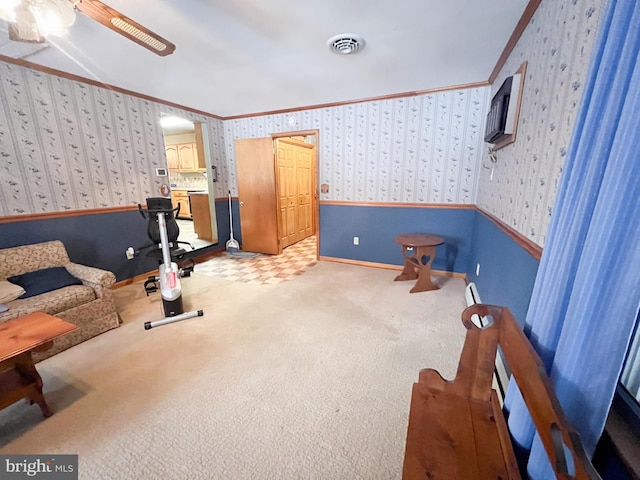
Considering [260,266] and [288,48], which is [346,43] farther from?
[260,266]

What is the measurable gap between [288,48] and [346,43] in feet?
1.57

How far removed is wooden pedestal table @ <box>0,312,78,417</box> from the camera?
1.31 m

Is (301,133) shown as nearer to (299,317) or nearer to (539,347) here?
(299,317)

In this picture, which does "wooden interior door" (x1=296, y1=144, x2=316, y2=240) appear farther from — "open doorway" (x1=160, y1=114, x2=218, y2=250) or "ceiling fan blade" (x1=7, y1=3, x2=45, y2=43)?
"ceiling fan blade" (x1=7, y1=3, x2=45, y2=43)

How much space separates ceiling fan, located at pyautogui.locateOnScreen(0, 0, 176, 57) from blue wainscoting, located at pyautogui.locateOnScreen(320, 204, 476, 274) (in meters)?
2.97

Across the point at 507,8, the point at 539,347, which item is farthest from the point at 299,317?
the point at 507,8

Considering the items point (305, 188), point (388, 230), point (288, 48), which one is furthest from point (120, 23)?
point (305, 188)

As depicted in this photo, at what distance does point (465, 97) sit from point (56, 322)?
13.7 ft

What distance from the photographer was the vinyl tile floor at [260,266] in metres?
3.48

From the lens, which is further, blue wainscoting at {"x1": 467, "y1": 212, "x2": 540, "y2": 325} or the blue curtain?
blue wainscoting at {"x1": 467, "y1": 212, "x2": 540, "y2": 325}

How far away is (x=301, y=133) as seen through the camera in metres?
3.88

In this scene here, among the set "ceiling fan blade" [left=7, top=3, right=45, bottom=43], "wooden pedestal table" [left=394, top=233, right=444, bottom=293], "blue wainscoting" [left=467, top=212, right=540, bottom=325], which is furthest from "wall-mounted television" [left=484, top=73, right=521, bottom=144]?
"ceiling fan blade" [left=7, top=3, right=45, bottom=43]

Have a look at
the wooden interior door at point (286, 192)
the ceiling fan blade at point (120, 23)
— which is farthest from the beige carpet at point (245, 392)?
the wooden interior door at point (286, 192)

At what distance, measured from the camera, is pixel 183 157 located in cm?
674
